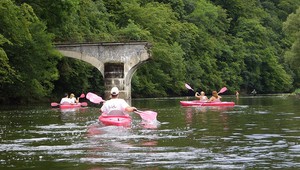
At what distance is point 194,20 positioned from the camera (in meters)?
96.5

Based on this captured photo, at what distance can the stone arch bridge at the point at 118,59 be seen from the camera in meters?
60.4

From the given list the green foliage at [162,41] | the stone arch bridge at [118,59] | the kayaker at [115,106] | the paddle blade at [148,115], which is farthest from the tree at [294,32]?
the kayaker at [115,106]

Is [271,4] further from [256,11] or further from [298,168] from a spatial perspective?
[298,168]

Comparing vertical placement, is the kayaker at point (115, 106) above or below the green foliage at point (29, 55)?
below

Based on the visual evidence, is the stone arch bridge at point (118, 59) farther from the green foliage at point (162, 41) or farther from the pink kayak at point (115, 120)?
the pink kayak at point (115, 120)

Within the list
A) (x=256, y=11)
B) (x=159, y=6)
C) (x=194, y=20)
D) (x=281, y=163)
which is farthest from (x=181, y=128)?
(x=256, y=11)

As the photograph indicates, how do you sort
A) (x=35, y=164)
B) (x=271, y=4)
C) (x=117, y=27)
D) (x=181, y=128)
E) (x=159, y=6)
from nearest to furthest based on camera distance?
(x=35, y=164), (x=181, y=128), (x=117, y=27), (x=159, y=6), (x=271, y=4)

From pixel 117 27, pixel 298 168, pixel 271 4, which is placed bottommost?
pixel 298 168

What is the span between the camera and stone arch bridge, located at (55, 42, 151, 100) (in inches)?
2377

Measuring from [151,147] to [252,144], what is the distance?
247 cm

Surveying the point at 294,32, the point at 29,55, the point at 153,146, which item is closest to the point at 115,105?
the point at 153,146

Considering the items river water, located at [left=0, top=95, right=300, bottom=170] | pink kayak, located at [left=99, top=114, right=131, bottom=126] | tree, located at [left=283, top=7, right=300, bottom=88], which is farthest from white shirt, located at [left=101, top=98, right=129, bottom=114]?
tree, located at [left=283, top=7, right=300, bottom=88]

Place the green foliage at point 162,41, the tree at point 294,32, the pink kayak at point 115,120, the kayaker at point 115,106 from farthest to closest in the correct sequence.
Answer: the tree at point 294,32, the green foliage at point 162,41, the kayaker at point 115,106, the pink kayak at point 115,120

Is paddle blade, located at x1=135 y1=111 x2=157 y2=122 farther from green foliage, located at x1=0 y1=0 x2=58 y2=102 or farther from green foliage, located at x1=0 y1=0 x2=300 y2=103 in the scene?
green foliage, located at x1=0 y1=0 x2=58 y2=102
